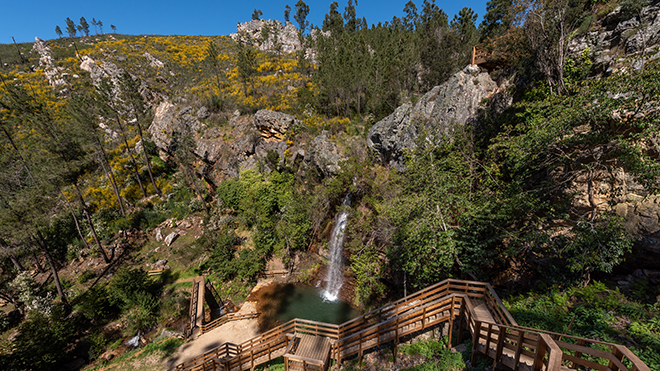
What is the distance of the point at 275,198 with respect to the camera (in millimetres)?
23453

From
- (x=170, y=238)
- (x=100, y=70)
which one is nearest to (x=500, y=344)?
(x=170, y=238)

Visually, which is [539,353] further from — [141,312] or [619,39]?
[141,312]

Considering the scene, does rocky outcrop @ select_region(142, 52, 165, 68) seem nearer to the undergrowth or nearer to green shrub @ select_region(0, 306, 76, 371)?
green shrub @ select_region(0, 306, 76, 371)

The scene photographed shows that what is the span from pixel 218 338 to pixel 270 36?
262 feet

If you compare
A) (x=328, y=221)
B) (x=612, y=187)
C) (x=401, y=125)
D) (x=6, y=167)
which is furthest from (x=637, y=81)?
(x=6, y=167)

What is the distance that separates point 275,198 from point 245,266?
726 cm

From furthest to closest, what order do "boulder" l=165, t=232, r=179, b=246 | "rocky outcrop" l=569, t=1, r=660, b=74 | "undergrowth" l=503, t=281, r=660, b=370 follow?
"boulder" l=165, t=232, r=179, b=246 < "rocky outcrop" l=569, t=1, r=660, b=74 < "undergrowth" l=503, t=281, r=660, b=370

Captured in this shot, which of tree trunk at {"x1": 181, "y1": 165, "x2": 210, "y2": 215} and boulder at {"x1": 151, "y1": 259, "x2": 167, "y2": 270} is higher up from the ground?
tree trunk at {"x1": 181, "y1": 165, "x2": 210, "y2": 215}

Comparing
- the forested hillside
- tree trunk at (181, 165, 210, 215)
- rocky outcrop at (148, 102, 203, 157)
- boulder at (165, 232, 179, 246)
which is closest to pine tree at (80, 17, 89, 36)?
the forested hillside

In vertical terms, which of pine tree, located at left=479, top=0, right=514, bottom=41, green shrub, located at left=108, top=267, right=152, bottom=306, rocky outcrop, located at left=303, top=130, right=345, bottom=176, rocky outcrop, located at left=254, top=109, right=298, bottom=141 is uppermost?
pine tree, located at left=479, top=0, right=514, bottom=41

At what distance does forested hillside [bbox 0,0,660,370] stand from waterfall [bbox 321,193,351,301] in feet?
3.14

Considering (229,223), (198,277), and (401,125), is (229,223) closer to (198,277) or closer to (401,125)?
(198,277)

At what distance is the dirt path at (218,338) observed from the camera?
1279cm

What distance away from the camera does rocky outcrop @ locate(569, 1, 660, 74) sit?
8.14 metres
